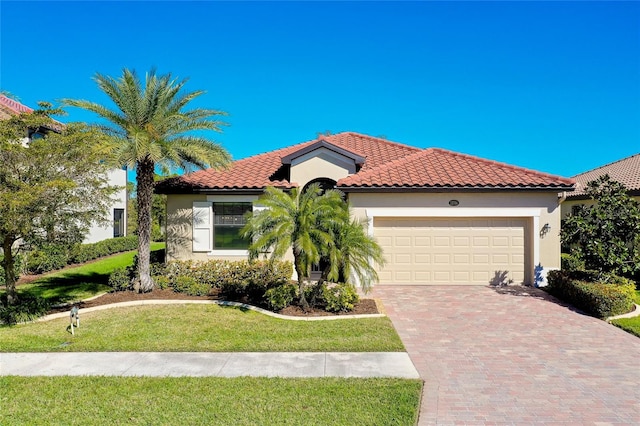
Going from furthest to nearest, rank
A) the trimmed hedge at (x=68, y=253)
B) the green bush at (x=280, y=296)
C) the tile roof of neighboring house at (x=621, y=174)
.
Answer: the tile roof of neighboring house at (x=621, y=174), the trimmed hedge at (x=68, y=253), the green bush at (x=280, y=296)

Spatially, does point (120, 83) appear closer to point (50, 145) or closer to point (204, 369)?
point (50, 145)

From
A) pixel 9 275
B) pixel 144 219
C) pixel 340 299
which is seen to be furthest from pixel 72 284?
pixel 340 299

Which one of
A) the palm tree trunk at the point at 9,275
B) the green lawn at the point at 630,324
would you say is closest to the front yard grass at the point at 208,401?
the palm tree trunk at the point at 9,275

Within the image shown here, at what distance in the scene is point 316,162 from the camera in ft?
51.9

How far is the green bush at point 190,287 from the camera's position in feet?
42.8

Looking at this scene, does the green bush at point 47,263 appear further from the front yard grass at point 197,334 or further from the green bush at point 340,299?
the green bush at point 340,299

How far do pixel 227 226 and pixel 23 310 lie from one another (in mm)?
6565

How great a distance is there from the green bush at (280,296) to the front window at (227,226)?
174 inches

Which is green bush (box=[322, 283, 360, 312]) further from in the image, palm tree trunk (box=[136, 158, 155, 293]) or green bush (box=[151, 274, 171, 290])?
palm tree trunk (box=[136, 158, 155, 293])

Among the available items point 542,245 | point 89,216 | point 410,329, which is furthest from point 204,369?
point 542,245

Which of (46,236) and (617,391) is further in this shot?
(46,236)

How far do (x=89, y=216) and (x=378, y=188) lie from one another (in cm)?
853

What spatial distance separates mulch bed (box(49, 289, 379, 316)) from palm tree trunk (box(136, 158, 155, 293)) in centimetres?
43

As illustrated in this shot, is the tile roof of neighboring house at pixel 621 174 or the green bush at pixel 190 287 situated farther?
the tile roof of neighboring house at pixel 621 174
